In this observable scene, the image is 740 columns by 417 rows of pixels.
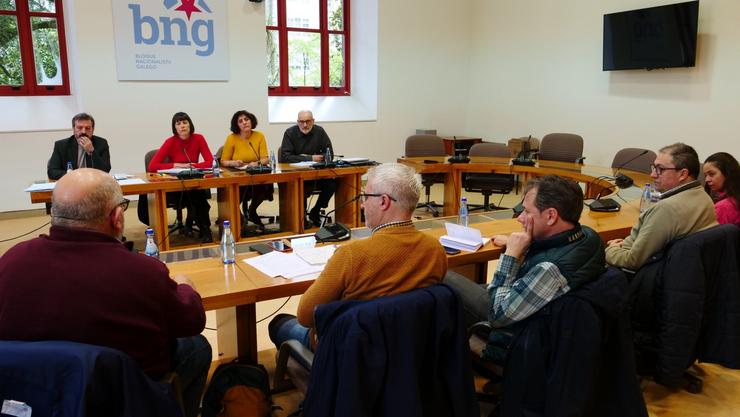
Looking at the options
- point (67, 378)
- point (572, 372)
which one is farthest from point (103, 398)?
point (572, 372)

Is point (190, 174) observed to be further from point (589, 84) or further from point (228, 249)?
point (589, 84)

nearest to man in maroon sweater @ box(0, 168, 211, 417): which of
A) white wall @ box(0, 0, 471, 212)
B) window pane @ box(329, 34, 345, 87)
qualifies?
Answer: white wall @ box(0, 0, 471, 212)

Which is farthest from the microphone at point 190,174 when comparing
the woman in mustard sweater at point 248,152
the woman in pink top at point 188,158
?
the woman in mustard sweater at point 248,152

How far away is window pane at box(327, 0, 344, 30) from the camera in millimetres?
7848

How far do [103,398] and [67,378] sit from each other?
0.09 m

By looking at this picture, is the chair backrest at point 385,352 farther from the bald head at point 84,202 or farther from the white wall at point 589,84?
the white wall at point 589,84

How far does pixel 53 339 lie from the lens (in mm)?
1353

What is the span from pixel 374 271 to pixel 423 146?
4.74 metres

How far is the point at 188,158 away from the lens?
16.4 ft

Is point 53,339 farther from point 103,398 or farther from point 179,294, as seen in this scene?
point 179,294

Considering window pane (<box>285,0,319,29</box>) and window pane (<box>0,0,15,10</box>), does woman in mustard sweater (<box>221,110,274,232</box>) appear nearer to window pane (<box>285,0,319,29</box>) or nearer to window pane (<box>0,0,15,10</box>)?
window pane (<box>285,0,319,29</box>)

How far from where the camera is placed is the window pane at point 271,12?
7378 mm

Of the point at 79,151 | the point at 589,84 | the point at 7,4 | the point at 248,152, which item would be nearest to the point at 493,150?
the point at 589,84

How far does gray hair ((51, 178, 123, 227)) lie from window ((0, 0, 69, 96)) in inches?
226
